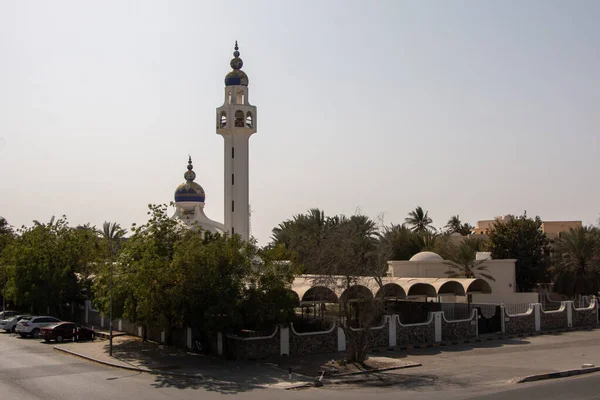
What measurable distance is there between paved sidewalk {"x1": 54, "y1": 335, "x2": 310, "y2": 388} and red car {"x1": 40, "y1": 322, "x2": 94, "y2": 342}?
1095 millimetres

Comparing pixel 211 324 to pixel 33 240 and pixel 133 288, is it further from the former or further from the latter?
pixel 33 240

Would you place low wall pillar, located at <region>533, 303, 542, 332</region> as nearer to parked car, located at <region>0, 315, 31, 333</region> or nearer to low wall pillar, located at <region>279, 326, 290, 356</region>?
low wall pillar, located at <region>279, 326, 290, 356</region>

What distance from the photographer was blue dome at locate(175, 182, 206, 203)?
6075 centimetres

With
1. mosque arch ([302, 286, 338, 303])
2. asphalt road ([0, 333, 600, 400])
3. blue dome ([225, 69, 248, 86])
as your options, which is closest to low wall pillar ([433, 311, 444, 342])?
mosque arch ([302, 286, 338, 303])

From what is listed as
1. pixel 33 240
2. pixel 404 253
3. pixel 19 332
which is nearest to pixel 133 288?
pixel 19 332

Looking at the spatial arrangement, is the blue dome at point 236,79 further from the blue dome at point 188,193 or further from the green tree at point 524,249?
the green tree at point 524,249

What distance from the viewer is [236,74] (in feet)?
183

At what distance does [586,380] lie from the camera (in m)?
20.1

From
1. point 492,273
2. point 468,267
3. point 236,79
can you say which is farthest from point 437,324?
point 236,79

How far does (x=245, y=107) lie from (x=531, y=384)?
3887cm

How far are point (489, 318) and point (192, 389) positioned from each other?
1784 cm

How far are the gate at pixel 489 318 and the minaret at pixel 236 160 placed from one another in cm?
2505

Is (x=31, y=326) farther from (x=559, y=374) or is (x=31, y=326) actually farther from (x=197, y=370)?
(x=559, y=374)

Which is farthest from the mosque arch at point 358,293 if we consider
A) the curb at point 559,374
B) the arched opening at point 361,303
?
the curb at point 559,374
